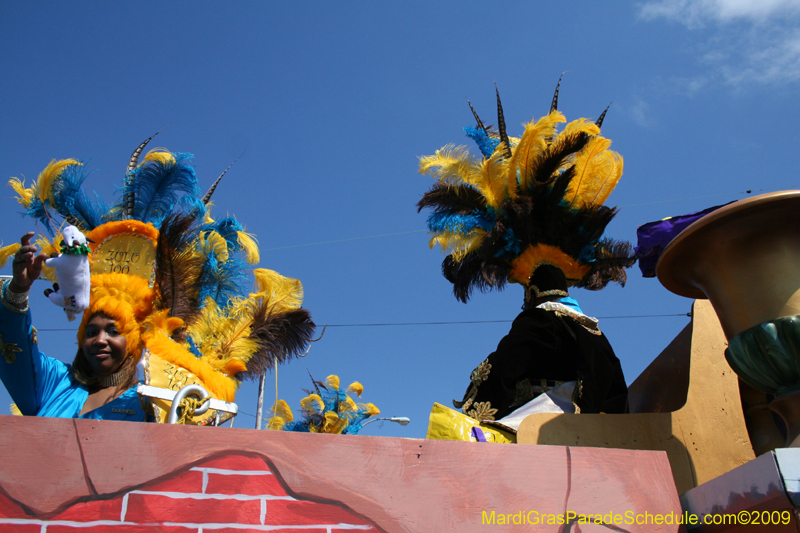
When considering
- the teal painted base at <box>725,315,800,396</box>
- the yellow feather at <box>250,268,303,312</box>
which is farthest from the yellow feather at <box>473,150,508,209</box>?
the teal painted base at <box>725,315,800,396</box>

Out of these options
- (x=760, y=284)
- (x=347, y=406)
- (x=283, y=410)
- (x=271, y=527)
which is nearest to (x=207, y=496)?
(x=271, y=527)

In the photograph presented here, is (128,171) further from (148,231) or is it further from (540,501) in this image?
(540,501)

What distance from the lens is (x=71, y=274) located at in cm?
240

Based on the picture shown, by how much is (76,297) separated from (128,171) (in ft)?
5.77

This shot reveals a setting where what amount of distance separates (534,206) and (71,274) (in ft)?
9.12

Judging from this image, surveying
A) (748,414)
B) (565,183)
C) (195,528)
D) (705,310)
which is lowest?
(195,528)

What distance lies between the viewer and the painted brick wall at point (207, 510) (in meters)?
1.64

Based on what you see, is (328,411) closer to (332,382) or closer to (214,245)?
(332,382)

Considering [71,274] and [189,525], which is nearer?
[189,525]

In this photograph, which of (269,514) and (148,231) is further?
(148,231)

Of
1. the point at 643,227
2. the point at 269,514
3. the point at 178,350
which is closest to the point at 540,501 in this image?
the point at 269,514

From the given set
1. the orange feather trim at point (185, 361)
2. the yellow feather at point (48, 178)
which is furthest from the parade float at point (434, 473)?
the yellow feather at point (48, 178)

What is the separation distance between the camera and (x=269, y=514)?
1.76m

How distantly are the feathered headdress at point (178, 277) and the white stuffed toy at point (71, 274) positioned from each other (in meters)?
0.71
